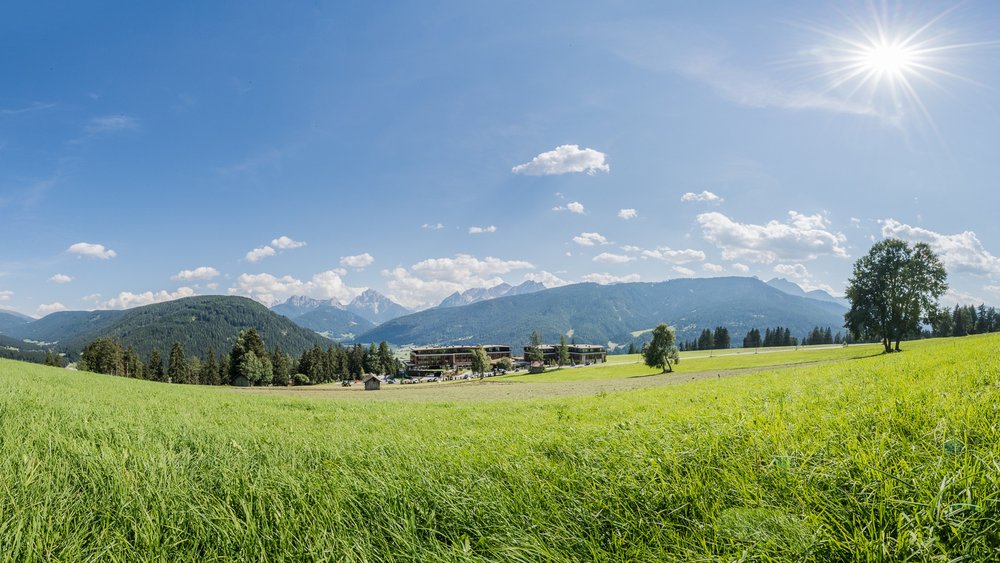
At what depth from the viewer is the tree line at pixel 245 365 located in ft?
289

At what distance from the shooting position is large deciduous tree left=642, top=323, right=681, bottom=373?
7438 centimetres

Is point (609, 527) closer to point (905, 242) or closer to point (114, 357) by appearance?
point (905, 242)

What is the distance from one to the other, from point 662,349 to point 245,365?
8852cm

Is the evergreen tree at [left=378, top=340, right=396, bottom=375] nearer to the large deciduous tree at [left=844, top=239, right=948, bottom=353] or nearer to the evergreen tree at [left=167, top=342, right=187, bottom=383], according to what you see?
the evergreen tree at [left=167, top=342, right=187, bottom=383]

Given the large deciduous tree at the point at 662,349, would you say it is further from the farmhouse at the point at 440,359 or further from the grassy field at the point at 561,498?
the farmhouse at the point at 440,359

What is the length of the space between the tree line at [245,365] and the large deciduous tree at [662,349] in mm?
85775

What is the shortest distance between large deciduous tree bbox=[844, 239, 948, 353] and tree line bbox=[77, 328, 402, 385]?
4333 inches

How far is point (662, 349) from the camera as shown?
245 ft

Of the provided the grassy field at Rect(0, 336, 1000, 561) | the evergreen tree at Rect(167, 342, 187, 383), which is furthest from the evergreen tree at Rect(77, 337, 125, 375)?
the grassy field at Rect(0, 336, 1000, 561)

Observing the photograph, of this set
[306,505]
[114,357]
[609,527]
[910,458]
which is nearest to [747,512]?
[609,527]

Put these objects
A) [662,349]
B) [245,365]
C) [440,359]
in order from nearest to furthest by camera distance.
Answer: [662,349] → [245,365] → [440,359]

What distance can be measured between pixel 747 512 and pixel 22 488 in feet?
16.9

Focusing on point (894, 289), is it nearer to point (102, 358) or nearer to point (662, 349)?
point (662, 349)

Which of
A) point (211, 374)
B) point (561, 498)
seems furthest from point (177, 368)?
point (561, 498)
